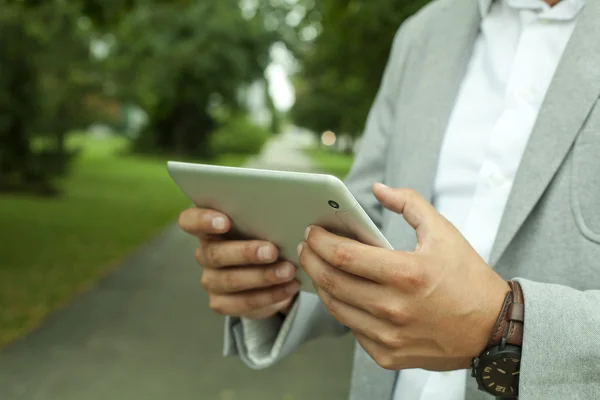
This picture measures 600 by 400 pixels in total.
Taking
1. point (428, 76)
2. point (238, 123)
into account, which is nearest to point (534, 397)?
point (428, 76)

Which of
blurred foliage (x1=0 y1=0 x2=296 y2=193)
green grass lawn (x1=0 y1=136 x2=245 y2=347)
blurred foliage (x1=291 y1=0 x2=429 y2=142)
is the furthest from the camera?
blurred foliage (x1=0 y1=0 x2=296 y2=193)

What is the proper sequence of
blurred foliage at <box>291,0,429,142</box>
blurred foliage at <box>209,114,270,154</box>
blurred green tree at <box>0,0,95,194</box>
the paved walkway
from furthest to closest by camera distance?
blurred foliage at <box>209,114,270,154</box> → blurred green tree at <box>0,0,95,194</box> → blurred foliage at <box>291,0,429,142</box> → the paved walkway

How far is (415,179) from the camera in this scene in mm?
1535

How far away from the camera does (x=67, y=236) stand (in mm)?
10156

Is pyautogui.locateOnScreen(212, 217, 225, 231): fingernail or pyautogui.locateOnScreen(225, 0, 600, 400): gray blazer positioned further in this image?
pyautogui.locateOnScreen(212, 217, 225, 231): fingernail

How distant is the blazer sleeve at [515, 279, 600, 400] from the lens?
1126 mm

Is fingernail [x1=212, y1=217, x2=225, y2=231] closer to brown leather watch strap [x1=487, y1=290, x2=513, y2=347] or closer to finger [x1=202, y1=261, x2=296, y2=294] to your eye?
finger [x1=202, y1=261, x2=296, y2=294]

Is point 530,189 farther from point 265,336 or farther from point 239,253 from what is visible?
point 265,336

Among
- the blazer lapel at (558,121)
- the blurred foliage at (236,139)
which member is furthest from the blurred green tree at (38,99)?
the blurred foliage at (236,139)

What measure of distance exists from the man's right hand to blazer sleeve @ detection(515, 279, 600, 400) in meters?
0.53

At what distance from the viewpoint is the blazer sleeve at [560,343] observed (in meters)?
1.13

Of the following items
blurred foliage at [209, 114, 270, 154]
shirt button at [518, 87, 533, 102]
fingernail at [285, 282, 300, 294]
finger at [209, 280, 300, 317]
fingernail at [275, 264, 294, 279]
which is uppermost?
shirt button at [518, 87, 533, 102]

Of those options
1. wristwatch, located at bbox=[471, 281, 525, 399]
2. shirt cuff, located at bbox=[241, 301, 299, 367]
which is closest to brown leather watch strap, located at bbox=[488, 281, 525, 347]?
wristwatch, located at bbox=[471, 281, 525, 399]

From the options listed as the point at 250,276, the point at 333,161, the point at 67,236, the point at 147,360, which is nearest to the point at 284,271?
the point at 250,276
